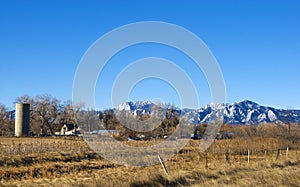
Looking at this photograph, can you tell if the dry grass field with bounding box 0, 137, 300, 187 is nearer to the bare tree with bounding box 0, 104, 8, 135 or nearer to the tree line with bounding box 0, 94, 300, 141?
the tree line with bounding box 0, 94, 300, 141

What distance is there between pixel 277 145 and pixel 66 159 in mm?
27728

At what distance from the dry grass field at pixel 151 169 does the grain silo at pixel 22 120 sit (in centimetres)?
4460

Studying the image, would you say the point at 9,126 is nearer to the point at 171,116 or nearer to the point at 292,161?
the point at 171,116

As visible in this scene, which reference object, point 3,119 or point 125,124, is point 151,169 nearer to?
point 125,124

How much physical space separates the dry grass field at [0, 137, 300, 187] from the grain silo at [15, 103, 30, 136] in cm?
4460

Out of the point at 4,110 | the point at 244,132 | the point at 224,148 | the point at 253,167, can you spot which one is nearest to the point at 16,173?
the point at 253,167

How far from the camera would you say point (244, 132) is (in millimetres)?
73812

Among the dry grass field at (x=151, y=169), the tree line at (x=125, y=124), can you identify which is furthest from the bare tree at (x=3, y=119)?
the dry grass field at (x=151, y=169)

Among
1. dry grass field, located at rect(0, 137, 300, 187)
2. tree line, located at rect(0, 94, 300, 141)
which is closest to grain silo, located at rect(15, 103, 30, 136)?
tree line, located at rect(0, 94, 300, 141)

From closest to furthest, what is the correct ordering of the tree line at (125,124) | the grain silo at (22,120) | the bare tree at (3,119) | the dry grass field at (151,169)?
the dry grass field at (151,169), the tree line at (125,124), the grain silo at (22,120), the bare tree at (3,119)

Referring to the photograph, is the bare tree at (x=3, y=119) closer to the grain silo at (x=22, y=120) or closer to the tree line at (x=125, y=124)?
the tree line at (x=125, y=124)

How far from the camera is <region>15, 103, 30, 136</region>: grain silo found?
8306 centimetres

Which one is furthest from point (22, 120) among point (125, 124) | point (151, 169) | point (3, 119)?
point (151, 169)

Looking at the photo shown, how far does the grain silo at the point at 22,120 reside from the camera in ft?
273
